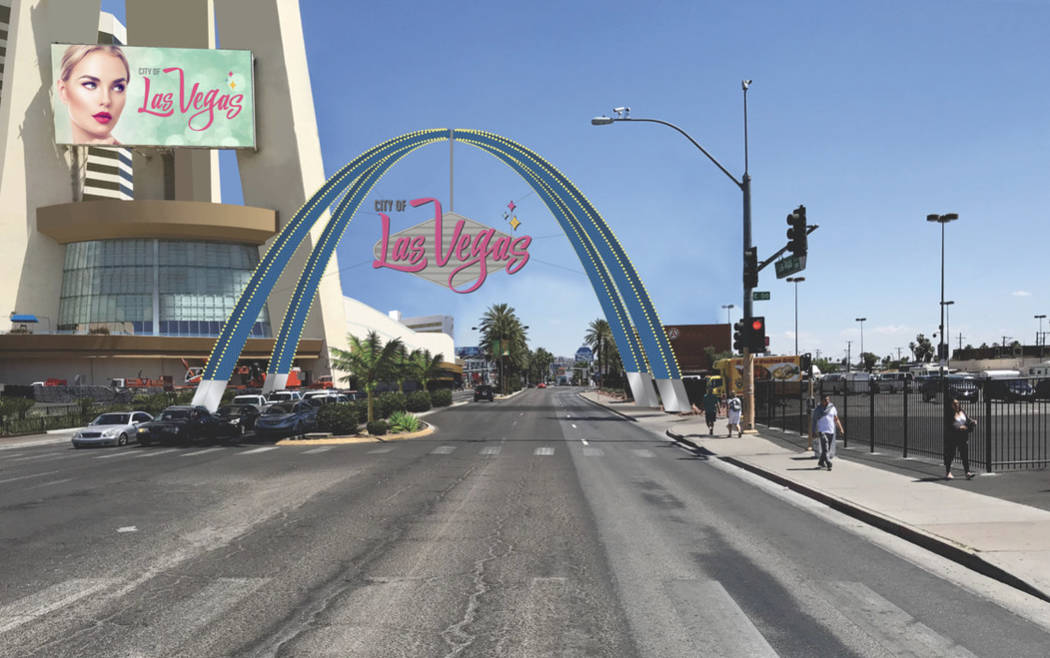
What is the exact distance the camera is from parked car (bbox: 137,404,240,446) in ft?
92.2

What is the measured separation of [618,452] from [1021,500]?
1195 cm

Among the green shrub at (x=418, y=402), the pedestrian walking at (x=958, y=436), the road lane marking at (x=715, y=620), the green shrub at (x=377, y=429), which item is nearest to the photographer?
the road lane marking at (x=715, y=620)

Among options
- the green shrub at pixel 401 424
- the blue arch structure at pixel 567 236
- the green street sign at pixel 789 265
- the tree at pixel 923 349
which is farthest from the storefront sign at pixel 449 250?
the tree at pixel 923 349

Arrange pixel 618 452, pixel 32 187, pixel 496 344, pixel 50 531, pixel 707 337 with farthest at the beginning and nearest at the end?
pixel 496 344, pixel 707 337, pixel 32 187, pixel 618 452, pixel 50 531

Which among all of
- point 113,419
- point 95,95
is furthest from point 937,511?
point 95,95

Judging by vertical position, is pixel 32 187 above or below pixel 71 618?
above

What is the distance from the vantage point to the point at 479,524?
11000mm

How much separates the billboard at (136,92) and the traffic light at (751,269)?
201 ft

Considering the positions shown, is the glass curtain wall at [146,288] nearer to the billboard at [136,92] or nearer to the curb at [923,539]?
the billboard at [136,92]

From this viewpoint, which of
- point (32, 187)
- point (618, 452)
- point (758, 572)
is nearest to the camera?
point (758, 572)

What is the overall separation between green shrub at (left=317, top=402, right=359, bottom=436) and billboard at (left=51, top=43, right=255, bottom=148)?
168ft

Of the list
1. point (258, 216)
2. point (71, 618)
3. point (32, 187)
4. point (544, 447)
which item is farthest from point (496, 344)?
point (71, 618)

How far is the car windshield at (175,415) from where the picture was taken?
28734 millimetres

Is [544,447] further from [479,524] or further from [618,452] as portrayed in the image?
[479,524]
